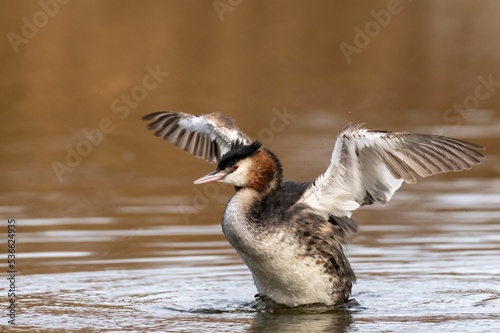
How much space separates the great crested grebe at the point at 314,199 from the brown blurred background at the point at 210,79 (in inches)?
161

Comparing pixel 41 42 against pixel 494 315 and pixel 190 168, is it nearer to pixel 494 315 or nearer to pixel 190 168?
pixel 190 168

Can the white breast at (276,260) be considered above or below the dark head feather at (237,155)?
below

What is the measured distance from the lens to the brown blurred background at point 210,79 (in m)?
16.7

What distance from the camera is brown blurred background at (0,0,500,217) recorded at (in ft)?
54.6

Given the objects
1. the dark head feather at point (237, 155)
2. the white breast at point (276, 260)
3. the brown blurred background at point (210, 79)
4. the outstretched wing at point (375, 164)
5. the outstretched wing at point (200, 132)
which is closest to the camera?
the outstretched wing at point (375, 164)

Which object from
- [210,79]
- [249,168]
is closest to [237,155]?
[249,168]

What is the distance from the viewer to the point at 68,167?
54.3ft

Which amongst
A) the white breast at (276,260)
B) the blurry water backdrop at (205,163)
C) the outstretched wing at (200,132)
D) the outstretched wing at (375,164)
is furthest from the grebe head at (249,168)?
the outstretched wing at (200,132)

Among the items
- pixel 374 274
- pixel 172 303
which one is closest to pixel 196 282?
pixel 172 303

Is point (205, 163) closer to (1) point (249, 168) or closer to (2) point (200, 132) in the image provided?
(2) point (200, 132)

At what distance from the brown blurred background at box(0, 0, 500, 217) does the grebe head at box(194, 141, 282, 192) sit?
406 cm

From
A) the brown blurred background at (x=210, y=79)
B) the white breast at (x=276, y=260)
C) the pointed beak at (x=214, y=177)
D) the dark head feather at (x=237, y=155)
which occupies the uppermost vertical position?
the brown blurred background at (x=210, y=79)

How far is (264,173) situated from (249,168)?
14 cm

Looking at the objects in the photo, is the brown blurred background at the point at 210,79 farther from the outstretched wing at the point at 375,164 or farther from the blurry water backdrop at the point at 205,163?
the outstretched wing at the point at 375,164
